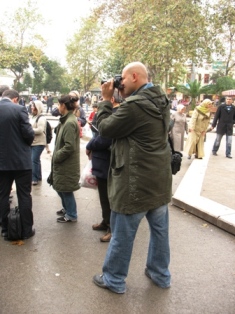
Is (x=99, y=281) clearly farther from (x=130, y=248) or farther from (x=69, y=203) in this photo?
(x=69, y=203)

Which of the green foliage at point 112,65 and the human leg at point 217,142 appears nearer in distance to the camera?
the human leg at point 217,142

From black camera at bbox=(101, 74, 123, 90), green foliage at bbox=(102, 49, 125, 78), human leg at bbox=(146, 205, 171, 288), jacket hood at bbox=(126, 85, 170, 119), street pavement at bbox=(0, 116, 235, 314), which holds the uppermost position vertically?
green foliage at bbox=(102, 49, 125, 78)

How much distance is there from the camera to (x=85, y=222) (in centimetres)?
444

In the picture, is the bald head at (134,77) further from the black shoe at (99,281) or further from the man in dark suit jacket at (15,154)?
the black shoe at (99,281)

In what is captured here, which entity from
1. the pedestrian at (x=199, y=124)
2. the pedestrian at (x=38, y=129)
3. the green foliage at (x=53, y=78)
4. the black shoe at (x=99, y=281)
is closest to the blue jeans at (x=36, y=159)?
the pedestrian at (x=38, y=129)

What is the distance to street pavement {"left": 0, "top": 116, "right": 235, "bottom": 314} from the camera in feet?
8.63

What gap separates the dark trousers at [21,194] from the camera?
3.78 m

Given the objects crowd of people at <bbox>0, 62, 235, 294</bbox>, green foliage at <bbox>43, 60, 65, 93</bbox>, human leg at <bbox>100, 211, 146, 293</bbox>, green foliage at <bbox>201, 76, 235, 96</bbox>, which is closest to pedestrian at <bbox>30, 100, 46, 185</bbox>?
crowd of people at <bbox>0, 62, 235, 294</bbox>

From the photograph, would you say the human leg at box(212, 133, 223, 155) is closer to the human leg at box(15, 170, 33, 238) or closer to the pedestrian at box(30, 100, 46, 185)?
the pedestrian at box(30, 100, 46, 185)

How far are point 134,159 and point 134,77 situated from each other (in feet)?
2.16

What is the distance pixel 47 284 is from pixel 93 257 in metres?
0.66

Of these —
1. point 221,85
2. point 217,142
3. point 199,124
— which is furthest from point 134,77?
point 221,85

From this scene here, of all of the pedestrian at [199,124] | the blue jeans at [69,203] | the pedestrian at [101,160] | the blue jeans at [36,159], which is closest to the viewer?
the pedestrian at [101,160]

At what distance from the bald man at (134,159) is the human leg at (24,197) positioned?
1467 mm
